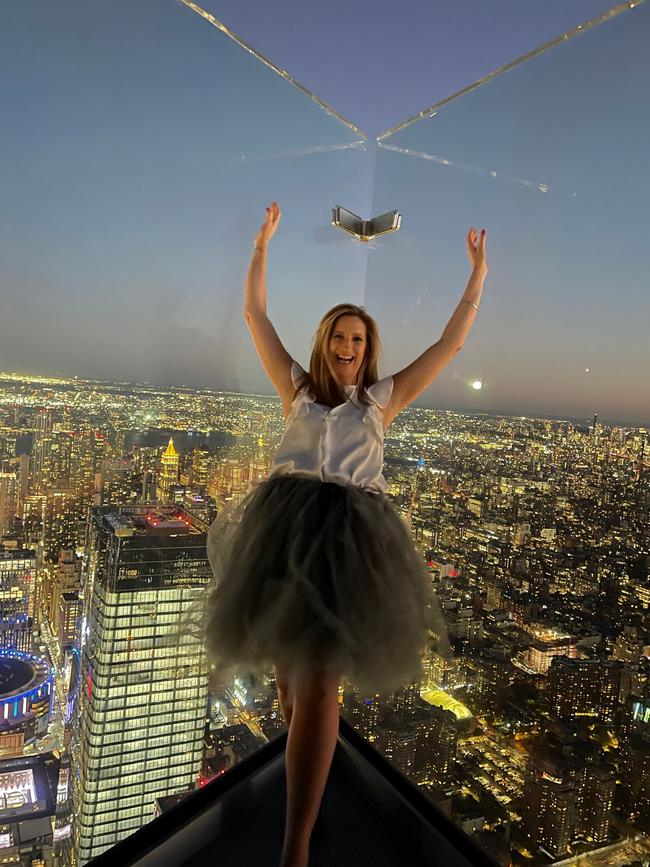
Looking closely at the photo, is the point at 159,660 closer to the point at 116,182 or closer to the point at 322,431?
the point at 322,431

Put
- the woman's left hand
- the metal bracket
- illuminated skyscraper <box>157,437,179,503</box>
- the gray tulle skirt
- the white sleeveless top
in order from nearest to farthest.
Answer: the gray tulle skirt < the white sleeveless top < the woman's left hand < illuminated skyscraper <box>157,437,179,503</box> < the metal bracket

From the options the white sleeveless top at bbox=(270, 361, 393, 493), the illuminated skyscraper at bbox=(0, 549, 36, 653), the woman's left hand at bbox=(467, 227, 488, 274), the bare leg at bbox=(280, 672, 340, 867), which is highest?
the woman's left hand at bbox=(467, 227, 488, 274)


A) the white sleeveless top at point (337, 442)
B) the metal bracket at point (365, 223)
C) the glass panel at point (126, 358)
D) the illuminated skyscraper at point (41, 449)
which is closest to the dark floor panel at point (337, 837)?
the glass panel at point (126, 358)

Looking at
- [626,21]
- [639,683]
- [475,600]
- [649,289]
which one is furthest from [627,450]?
[626,21]

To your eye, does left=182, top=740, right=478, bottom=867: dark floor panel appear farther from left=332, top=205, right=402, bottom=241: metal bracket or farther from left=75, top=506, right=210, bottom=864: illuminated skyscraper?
left=332, top=205, right=402, bottom=241: metal bracket

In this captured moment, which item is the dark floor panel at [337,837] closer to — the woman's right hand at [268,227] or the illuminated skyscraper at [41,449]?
the illuminated skyscraper at [41,449]

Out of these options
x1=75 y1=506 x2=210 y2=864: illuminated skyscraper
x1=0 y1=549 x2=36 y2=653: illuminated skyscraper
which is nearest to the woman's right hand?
x1=75 y1=506 x2=210 y2=864: illuminated skyscraper
